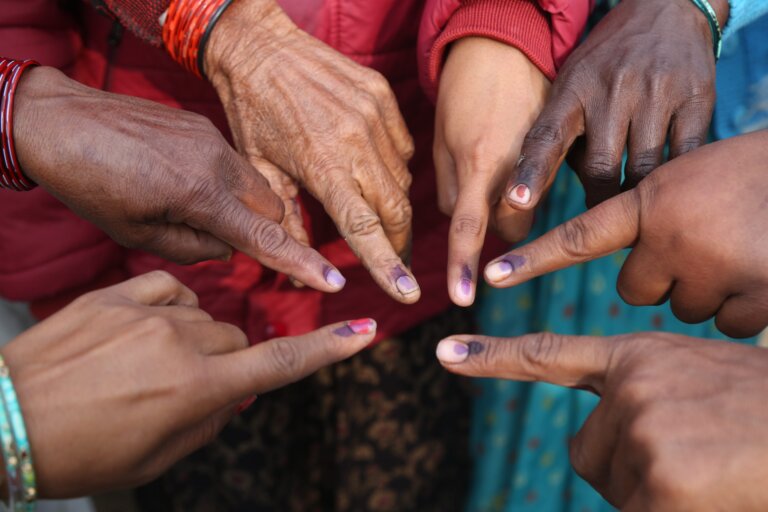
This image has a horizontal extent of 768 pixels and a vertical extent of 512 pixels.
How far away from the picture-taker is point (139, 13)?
3.01ft

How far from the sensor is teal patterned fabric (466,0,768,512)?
1243 millimetres

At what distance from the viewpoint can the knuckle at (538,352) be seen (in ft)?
2.46

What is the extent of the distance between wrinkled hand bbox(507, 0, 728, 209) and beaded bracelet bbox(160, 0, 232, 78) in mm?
474

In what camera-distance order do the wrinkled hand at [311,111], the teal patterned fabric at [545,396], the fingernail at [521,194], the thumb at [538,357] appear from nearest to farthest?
the thumb at [538,357], the fingernail at [521,194], the wrinkled hand at [311,111], the teal patterned fabric at [545,396]

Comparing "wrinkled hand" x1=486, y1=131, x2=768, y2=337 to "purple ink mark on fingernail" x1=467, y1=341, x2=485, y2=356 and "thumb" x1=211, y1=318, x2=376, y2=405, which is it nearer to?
"purple ink mark on fingernail" x1=467, y1=341, x2=485, y2=356

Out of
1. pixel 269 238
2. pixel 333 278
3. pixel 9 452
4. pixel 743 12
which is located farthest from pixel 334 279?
→ pixel 743 12

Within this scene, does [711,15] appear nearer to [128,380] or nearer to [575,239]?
[575,239]

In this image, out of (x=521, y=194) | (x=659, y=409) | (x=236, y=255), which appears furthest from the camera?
(x=236, y=255)

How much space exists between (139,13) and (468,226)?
0.54 meters

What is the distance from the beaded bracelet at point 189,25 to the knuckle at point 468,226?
439mm

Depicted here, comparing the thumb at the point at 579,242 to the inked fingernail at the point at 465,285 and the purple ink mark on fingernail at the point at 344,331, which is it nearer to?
the inked fingernail at the point at 465,285

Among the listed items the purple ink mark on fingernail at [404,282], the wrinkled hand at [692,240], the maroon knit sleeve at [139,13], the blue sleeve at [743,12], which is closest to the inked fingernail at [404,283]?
the purple ink mark on fingernail at [404,282]

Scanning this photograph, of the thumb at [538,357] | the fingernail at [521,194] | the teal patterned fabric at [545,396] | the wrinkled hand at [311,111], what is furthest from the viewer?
the teal patterned fabric at [545,396]

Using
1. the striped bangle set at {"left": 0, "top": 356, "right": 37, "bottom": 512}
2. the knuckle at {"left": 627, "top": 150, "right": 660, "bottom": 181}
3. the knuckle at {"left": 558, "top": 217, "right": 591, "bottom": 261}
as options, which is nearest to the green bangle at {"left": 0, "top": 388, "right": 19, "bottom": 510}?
the striped bangle set at {"left": 0, "top": 356, "right": 37, "bottom": 512}
